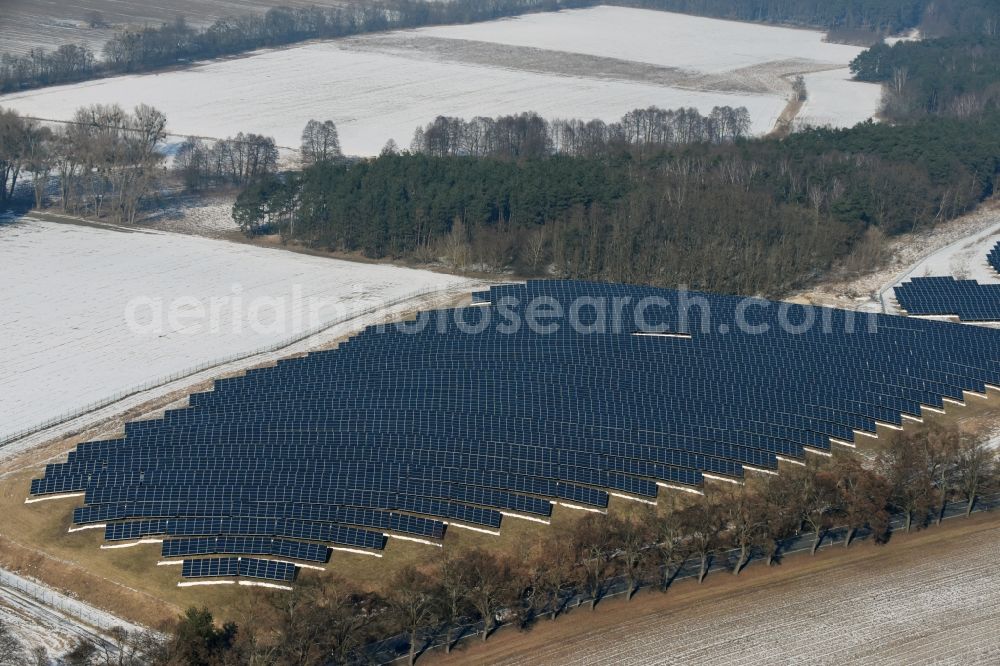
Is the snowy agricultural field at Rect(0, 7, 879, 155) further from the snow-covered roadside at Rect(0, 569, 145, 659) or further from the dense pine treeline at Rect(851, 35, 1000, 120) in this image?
the snow-covered roadside at Rect(0, 569, 145, 659)

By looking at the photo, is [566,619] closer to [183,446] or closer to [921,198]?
[183,446]

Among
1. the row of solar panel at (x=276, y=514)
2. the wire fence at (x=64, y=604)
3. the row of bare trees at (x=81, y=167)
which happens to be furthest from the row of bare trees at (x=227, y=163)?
the wire fence at (x=64, y=604)

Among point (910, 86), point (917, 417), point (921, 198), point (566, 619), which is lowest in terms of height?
point (566, 619)

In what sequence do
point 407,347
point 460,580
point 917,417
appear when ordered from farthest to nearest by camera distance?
point 407,347 → point 917,417 → point 460,580

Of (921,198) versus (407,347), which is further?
(921,198)

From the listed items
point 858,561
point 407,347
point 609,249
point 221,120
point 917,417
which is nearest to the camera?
point 858,561

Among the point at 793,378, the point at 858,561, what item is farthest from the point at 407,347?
the point at 858,561

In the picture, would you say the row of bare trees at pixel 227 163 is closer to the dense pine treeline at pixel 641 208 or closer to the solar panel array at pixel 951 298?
the dense pine treeline at pixel 641 208
